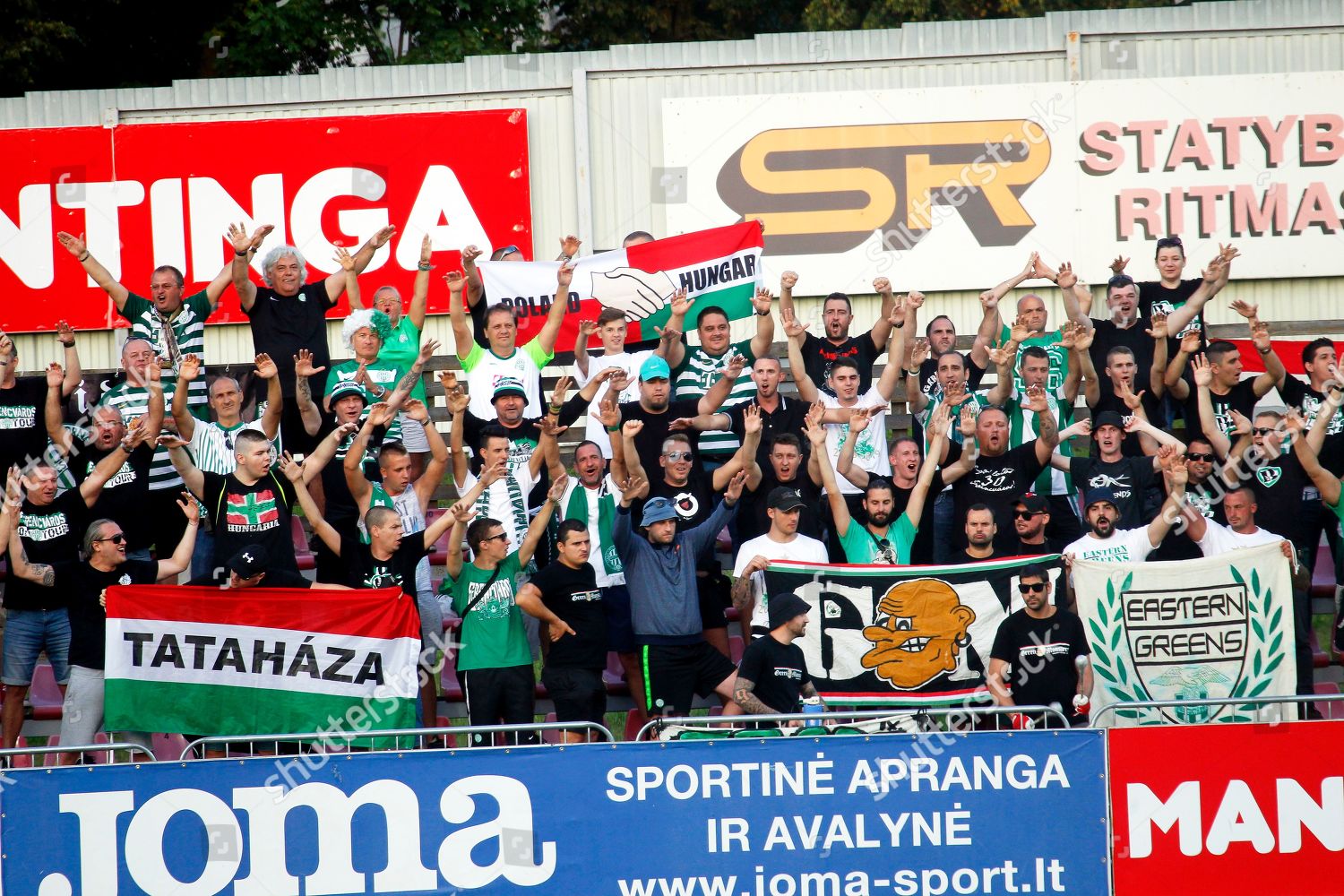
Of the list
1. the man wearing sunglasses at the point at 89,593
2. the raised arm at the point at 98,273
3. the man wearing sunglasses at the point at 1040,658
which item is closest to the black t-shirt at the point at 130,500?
the man wearing sunglasses at the point at 89,593

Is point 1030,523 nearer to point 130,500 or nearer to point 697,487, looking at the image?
point 697,487

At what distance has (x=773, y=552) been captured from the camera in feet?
36.1

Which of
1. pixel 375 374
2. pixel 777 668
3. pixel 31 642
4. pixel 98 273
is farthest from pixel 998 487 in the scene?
pixel 98 273

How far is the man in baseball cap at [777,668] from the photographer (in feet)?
33.1

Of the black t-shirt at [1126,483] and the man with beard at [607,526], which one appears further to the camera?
the black t-shirt at [1126,483]

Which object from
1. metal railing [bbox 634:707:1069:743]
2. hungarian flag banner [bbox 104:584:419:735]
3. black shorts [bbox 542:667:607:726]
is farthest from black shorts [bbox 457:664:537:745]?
metal railing [bbox 634:707:1069:743]

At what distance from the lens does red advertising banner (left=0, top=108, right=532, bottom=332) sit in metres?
17.4

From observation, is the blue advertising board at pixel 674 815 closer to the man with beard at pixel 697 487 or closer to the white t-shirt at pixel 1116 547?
the white t-shirt at pixel 1116 547

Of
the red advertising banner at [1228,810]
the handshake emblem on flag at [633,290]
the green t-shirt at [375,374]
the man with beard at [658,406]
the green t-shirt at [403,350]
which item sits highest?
the handshake emblem on flag at [633,290]

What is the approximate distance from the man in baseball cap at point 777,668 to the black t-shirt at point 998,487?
169cm

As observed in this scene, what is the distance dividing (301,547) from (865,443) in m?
4.68

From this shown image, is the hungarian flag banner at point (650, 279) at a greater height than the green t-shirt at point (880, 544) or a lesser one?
greater

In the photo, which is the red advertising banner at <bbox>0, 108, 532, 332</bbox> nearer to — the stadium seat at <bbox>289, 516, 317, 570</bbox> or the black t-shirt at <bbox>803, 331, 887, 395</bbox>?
the stadium seat at <bbox>289, 516, 317, 570</bbox>

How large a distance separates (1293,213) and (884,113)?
4.49 meters
